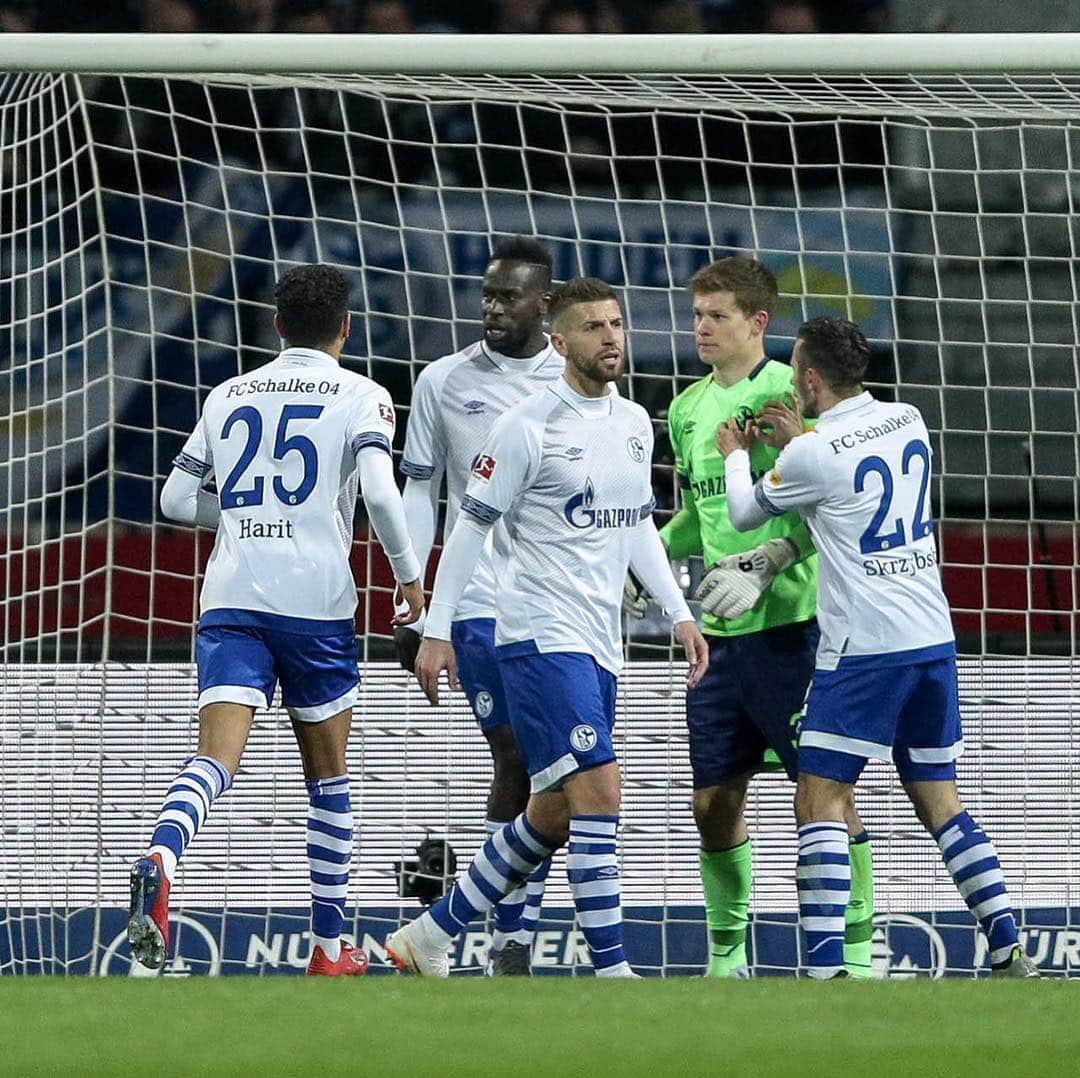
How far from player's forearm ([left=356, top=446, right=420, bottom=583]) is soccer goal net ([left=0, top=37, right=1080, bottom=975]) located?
134 centimetres

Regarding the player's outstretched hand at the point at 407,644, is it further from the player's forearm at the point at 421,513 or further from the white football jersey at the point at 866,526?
the white football jersey at the point at 866,526

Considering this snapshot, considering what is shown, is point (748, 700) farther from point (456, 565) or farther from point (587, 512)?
point (456, 565)

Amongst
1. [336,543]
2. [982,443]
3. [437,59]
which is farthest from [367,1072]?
[982,443]

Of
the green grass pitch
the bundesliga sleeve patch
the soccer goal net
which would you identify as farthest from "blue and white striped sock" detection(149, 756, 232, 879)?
the soccer goal net

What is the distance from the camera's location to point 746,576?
5.88m

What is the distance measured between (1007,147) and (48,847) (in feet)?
17.7

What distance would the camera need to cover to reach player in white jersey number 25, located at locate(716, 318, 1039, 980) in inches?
216

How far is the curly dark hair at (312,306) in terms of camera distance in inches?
220

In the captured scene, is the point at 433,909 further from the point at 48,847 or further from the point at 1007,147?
the point at 1007,147

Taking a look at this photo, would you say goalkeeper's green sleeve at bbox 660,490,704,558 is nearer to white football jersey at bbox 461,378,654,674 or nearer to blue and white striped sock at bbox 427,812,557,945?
white football jersey at bbox 461,378,654,674

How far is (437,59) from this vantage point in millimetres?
6105

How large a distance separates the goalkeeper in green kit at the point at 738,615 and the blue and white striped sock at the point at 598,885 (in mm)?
743

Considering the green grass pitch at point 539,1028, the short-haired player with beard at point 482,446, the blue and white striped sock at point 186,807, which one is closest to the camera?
the green grass pitch at point 539,1028

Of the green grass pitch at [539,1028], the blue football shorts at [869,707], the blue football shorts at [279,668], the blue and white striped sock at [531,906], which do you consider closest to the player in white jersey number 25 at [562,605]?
the blue football shorts at [279,668]
